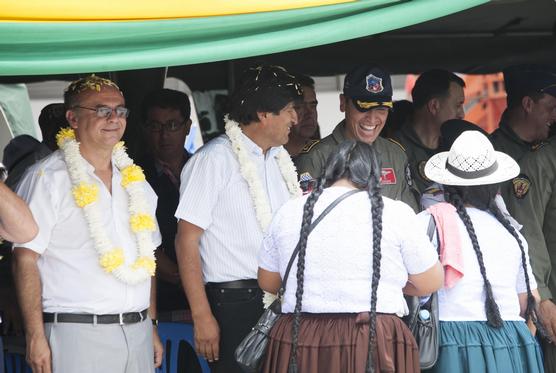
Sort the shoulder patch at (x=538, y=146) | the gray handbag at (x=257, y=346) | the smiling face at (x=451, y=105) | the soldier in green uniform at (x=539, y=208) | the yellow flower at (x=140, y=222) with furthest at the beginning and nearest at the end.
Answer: the smiling face at (x=451, y=105), the shoulder patch at (x=538, y=146), the soldier in green uniform at (x=539, y=208), the yellow flower at (x=140, y=222), the gray handbag at (x=257, y=346)

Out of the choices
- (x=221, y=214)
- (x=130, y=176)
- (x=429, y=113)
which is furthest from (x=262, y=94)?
(x=429, y=113)

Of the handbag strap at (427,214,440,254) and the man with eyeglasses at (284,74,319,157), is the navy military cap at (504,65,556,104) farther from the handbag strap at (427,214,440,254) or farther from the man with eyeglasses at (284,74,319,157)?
the handbag strap at (427,214,440,254)

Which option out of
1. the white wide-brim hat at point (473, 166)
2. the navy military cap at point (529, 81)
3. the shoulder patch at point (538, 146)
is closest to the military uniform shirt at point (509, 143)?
the navy military cap at point (529, 81)

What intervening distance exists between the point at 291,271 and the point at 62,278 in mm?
968

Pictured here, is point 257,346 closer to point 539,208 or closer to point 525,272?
point 525,272

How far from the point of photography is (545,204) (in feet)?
16.8

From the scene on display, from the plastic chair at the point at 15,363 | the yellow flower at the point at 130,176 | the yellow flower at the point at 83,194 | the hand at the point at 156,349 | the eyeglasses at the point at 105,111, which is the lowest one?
the plastic chair at the point at 15,363

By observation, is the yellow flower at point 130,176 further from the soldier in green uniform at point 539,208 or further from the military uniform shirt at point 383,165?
the soldier in green uniform at point 539,208

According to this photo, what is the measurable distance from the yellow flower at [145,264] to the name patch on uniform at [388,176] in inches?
50.8

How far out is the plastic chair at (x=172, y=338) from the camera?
5148mm

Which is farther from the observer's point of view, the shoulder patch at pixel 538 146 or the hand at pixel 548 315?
the shoulder patch at pixel 538 146

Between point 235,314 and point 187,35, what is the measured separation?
4.14 ft

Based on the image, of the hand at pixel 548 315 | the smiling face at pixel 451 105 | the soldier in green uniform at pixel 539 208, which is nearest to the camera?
the hand at pixel 548 315

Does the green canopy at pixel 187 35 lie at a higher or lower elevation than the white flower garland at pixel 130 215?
higher
